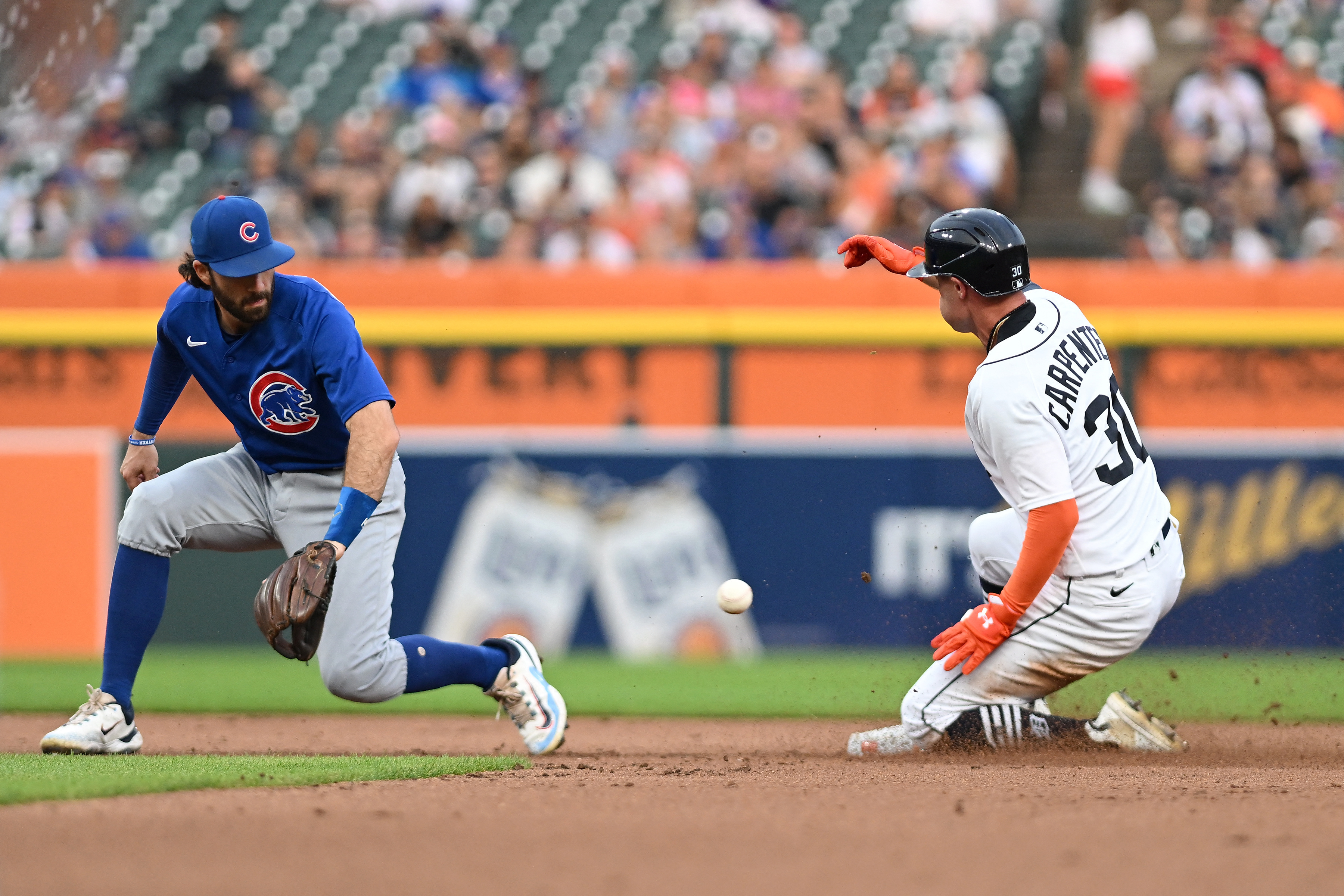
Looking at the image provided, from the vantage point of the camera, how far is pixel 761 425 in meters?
8.66

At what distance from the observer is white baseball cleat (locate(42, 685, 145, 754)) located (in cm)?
487

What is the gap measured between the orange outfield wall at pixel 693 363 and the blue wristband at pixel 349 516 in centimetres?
427

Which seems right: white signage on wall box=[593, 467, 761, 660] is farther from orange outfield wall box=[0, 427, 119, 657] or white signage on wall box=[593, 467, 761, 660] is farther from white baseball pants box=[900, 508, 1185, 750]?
white baseball pants box=[900, 508, 1185, 750]

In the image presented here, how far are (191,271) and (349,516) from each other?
35.2 inches

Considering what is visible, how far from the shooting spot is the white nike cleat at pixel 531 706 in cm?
511

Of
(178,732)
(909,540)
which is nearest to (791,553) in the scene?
(909,540)

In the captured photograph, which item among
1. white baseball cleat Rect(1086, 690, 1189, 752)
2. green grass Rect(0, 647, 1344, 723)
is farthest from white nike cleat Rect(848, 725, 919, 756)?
green grass Rect(0, 647, 1344, 723)

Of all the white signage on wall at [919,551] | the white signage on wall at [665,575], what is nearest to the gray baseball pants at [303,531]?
the white signage on wall at [665,575]

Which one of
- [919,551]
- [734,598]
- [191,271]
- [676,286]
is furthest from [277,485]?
[676,286]

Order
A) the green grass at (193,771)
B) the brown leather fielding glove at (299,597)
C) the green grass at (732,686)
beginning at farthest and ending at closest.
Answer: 1. the green grass at (732,686)
2. the brown leather fielding glove at (299,597)
3. the green grass at (193,771)

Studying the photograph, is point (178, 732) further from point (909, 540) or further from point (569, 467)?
point (909, 540)

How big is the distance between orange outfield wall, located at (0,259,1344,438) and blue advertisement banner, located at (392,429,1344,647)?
0.30 metres

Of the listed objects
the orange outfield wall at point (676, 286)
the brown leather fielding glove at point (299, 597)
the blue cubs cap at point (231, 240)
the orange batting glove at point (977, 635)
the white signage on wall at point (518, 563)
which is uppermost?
the blue cubs cap at point (231, 240)

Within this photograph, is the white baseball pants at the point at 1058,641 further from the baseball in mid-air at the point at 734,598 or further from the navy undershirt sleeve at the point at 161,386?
the navy undershirt sleeve at the point at 161,386
